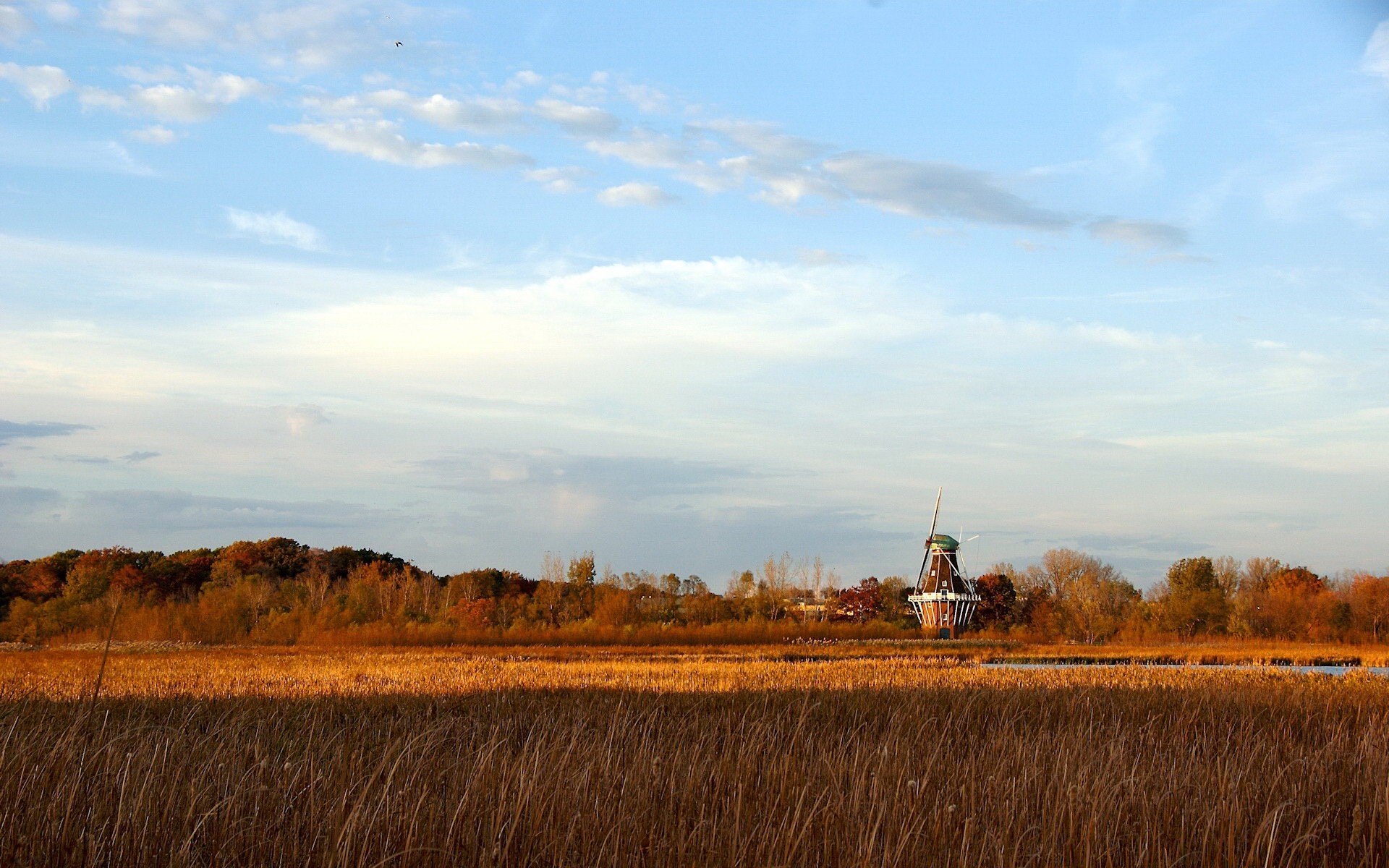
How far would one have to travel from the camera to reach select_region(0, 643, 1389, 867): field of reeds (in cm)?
538

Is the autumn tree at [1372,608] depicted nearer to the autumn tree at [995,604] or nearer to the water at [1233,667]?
the autumn tree at [995,604]

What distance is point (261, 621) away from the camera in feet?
172

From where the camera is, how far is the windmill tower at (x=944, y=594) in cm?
7775

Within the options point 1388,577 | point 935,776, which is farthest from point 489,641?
point 1388,577

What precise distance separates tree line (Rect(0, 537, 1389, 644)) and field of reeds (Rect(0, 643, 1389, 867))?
37.7m

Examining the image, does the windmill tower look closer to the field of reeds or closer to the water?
the water

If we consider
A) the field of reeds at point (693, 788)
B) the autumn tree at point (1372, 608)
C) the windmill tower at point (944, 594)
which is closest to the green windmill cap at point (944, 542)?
the windmill tower at point (944, 594)

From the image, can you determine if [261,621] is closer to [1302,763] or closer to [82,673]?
[82,673]

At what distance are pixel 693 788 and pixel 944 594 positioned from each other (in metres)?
75.3

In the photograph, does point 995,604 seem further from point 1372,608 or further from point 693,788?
point 693,788

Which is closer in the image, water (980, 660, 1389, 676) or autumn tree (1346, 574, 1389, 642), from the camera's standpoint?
water (980, 660, 1389, 676)

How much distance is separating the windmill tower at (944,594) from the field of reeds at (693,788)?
208 feet

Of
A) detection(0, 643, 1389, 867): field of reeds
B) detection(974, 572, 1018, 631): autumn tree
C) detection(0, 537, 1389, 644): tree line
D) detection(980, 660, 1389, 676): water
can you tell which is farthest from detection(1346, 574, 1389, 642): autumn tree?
detection(0, 643, 1389, 867): field of reeds

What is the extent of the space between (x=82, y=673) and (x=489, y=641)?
979 inches
